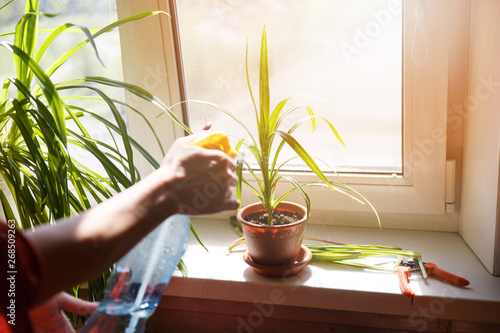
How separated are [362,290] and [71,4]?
104 centimetres

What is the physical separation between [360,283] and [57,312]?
63cm

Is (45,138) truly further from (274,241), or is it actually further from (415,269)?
(415,269)

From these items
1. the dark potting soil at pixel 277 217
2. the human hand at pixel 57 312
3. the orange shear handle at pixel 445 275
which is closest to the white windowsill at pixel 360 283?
the orange shear handle at pixel 445 275

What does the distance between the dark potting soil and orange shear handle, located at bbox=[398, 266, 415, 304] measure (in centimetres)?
25

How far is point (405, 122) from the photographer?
1133 mm

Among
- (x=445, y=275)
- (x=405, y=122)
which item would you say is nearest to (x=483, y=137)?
(x=405, y=122)

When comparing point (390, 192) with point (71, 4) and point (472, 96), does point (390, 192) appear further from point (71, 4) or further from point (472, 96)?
point (71, 4)

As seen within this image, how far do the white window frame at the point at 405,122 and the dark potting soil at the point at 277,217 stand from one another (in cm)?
18

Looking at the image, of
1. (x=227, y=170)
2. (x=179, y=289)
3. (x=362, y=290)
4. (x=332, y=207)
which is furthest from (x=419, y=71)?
(x=179, y=289)

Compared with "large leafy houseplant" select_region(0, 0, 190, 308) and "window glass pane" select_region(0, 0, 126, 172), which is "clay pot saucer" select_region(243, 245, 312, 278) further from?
"window glass pane" select_region(0, 0, 126, 172)

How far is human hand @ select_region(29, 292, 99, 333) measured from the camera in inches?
27.3

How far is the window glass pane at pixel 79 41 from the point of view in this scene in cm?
125

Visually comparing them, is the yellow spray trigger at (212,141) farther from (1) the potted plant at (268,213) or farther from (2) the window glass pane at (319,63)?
(2) the window glass pane at (319,63)

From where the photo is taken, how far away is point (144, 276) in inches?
32.6
